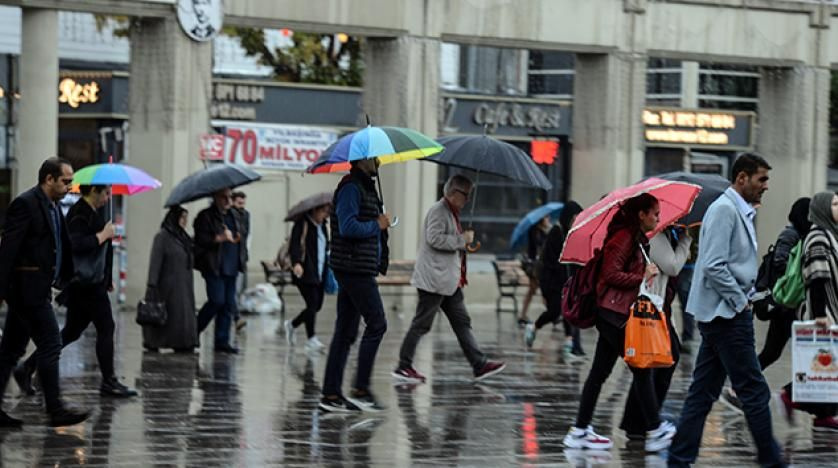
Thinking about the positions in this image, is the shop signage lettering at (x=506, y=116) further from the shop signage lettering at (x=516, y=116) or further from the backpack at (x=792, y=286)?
the backpack at (x=792, y=286)

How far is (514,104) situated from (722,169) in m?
5.08

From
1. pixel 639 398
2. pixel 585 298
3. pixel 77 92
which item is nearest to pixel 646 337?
pixel 585 298

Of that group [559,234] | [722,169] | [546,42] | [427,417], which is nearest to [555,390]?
[427,417]

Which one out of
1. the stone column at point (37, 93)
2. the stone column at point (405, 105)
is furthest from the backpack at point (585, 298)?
the stone column at point (405, 105)

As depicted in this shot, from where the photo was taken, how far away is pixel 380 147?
40.6ft

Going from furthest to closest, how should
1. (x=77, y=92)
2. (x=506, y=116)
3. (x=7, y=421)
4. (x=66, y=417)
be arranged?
(x=506, y=116)
(x=77, y=92)
(x=66, y=417)
(x=7, y=421)

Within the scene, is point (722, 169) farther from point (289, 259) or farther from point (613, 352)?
point (613, 352)

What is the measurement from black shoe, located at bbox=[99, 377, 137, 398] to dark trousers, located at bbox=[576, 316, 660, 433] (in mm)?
3902

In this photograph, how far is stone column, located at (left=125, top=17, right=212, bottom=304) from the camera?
72.4ft

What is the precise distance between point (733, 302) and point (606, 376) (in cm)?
167

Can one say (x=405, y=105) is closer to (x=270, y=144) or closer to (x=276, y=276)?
(x=276, y=276)

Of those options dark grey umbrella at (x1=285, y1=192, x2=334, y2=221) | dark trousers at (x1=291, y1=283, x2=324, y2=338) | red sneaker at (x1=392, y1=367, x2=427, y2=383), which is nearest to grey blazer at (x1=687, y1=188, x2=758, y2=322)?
red sneaker at (x1=392, y1=367, x2=427, y2=383)

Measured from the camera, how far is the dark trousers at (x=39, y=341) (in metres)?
11.1

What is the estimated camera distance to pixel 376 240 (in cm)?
1248
